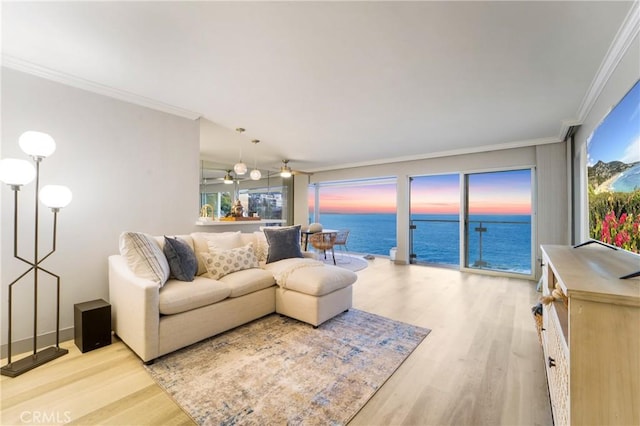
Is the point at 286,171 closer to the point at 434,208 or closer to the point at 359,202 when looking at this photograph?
the point at 434,208

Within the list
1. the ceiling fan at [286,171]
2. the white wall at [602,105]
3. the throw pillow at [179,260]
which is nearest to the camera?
the white wall at [602,105]

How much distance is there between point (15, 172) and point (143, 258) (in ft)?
3.34

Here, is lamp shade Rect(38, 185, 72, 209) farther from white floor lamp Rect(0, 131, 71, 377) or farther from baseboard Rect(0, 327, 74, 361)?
baseboard Rect(0, 327, 74, 361)

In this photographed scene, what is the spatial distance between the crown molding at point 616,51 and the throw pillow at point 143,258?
12.1 feet

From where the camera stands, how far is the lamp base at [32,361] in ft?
6.15

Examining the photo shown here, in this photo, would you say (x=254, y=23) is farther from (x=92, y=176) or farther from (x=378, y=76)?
(x=92, y=176)

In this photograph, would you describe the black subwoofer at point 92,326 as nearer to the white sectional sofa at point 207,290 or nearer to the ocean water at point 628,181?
the white sectional sofa at point 207,290

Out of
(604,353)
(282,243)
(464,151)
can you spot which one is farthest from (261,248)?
(464,151)

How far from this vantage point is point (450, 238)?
1398 centimetres

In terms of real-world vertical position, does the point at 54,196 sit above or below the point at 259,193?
below

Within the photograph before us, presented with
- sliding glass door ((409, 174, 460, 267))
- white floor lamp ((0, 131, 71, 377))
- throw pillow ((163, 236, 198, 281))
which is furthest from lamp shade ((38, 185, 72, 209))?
sliding glass door ((409, 174, 460, 267))

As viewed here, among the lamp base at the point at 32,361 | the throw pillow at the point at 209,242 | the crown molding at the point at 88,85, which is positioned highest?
the crown molding at the point at 88,85

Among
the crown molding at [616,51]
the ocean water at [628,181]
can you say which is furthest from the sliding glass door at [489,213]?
the ocean water at [628,181]

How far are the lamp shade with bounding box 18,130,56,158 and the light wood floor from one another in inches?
64.0
